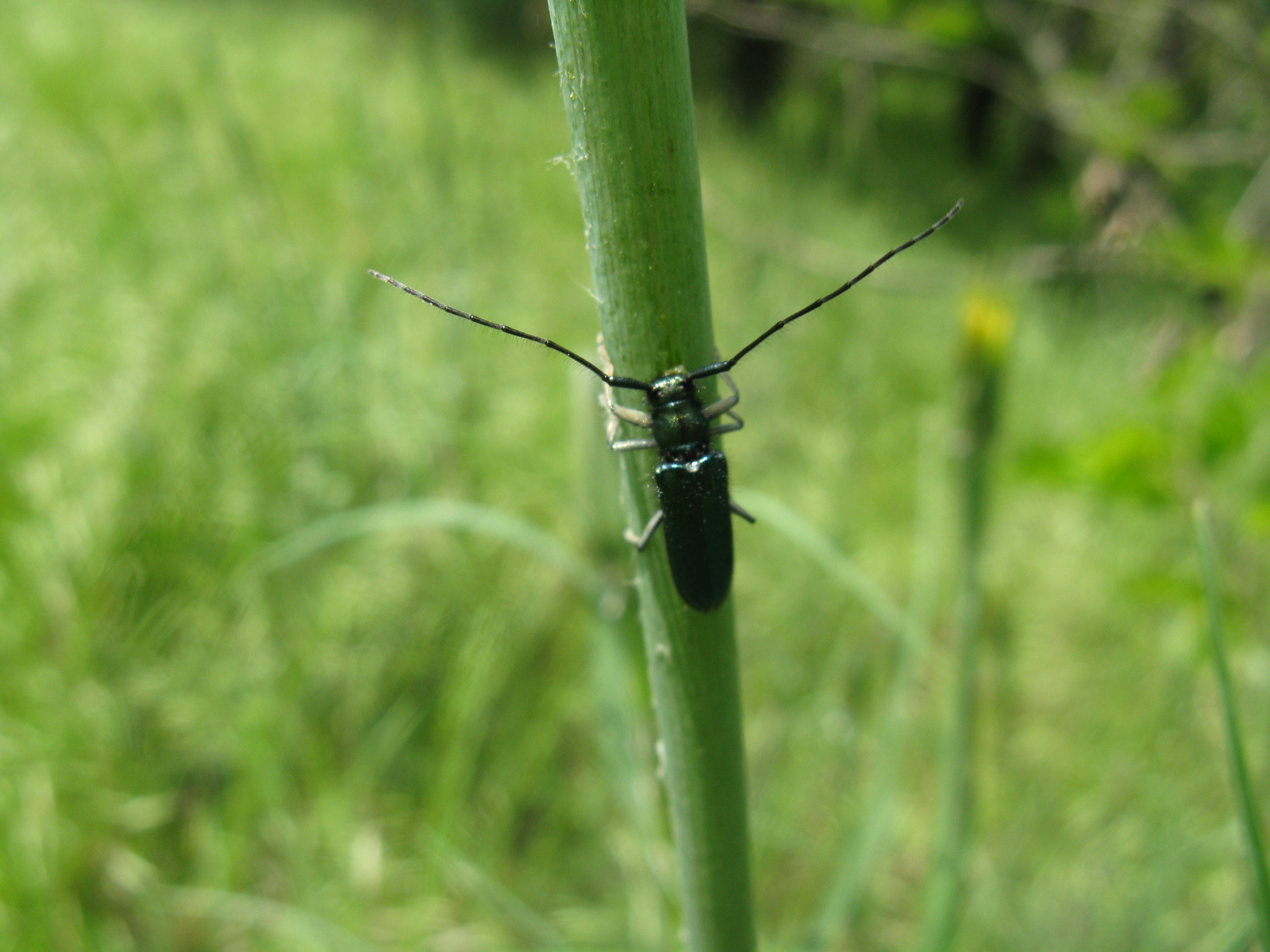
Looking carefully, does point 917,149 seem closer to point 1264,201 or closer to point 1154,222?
point 1264,201

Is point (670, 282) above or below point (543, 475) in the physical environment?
below

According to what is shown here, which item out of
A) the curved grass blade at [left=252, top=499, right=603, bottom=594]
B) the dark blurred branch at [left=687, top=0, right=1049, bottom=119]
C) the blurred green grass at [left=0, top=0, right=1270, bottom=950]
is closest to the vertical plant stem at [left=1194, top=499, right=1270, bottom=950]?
the blurred green grass at [left=0, top=0, right=1270, bottom=950]

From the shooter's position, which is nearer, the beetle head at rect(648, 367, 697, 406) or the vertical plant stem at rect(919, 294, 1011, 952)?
the beetle head at rect(648, 367, 697, 406)

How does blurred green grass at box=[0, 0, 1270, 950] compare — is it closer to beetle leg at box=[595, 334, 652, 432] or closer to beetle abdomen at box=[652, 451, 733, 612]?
beetle abdomen at box=[652, 451, 733, 612]

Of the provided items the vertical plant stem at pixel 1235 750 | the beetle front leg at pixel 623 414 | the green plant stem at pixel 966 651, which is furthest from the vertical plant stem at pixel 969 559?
the beetle front leg at pixel 623 414

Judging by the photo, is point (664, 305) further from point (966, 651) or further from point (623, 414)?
point (966, 651)

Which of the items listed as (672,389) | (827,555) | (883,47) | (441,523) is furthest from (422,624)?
(883,47)

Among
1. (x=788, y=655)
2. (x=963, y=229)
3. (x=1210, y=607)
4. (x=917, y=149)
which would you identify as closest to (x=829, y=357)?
(x=788, y=655)
